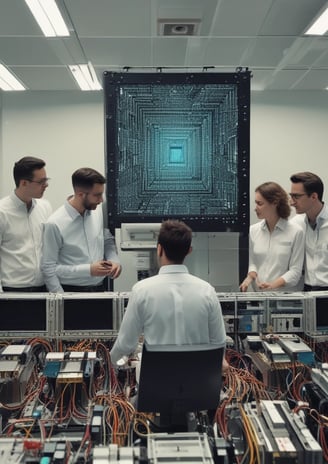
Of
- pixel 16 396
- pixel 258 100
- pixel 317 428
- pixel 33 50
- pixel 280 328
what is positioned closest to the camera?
pixel 317 428

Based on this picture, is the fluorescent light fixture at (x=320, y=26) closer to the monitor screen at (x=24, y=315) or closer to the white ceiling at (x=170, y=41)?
the white ceiling at (x=170, y=41)

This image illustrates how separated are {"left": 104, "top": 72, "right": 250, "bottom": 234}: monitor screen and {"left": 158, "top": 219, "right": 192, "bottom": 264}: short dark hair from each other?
0.84 metres

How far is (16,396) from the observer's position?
5.91 ft

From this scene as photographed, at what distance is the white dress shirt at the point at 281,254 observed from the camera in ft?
8.82

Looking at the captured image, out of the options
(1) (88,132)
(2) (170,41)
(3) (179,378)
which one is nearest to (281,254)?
(3) (179,378)

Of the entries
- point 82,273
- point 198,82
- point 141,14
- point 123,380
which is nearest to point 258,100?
point 141,14

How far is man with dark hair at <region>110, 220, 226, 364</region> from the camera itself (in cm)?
167

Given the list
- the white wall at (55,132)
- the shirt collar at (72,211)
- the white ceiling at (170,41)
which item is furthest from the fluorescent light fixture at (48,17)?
the white wall at (55,132)

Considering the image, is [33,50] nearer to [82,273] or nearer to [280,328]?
[82,273]

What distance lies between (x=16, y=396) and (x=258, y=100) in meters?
4.08

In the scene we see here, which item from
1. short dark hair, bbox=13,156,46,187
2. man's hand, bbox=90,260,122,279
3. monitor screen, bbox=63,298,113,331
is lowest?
monitor screen, bbox=63,298,113,331

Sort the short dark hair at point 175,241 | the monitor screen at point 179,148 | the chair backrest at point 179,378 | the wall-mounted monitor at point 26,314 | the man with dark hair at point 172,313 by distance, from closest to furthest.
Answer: the chair backrest at point 179,378 < the man with dark hair at point 172,313 < the short dark hair at point 175,241 < the wall-mounted monitor at point 26,314 < the monitor screen at point 179,148

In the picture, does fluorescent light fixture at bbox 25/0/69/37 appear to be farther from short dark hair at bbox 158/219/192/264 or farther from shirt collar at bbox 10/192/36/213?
short dark hair at bbox 158/219/192/264

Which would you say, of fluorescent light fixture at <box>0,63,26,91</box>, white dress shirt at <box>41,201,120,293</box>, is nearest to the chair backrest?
white dress shirt at <box>41,201,120,293</box>
